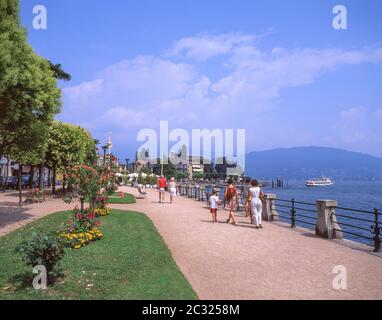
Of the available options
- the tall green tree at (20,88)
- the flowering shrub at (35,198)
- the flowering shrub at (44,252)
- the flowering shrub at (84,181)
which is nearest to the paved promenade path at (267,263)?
the flowering shrub at (44,252)

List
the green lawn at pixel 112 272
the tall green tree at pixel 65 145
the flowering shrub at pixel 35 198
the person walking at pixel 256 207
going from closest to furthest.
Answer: the green lawn at pixel 112 272 < the person walking at pixel 256 207 < the flowering shrub at pixel 35 198 < the tall green tree at pixel 65 145

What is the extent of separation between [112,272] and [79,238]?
3055 millimetres

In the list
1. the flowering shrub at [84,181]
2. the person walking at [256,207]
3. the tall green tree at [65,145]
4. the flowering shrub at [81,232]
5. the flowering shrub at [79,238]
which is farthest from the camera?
the tall green tree at [65,145]

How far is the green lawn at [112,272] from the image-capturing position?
6910mm

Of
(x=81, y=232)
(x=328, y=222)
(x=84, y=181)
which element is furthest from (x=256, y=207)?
(x=81, y=232)

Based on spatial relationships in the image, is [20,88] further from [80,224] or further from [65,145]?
[65,145]

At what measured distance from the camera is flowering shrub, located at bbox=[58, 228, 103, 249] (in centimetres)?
1066

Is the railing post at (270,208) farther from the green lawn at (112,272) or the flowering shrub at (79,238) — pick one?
the flowering shrub at (79,238)

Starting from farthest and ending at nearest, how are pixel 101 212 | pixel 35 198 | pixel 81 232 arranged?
1. pixel 35 198
2. pixel 101 212
3. pixel 81 232

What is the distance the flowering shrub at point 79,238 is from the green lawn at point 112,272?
25cm

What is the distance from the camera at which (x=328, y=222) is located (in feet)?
43.0

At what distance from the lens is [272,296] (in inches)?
273
